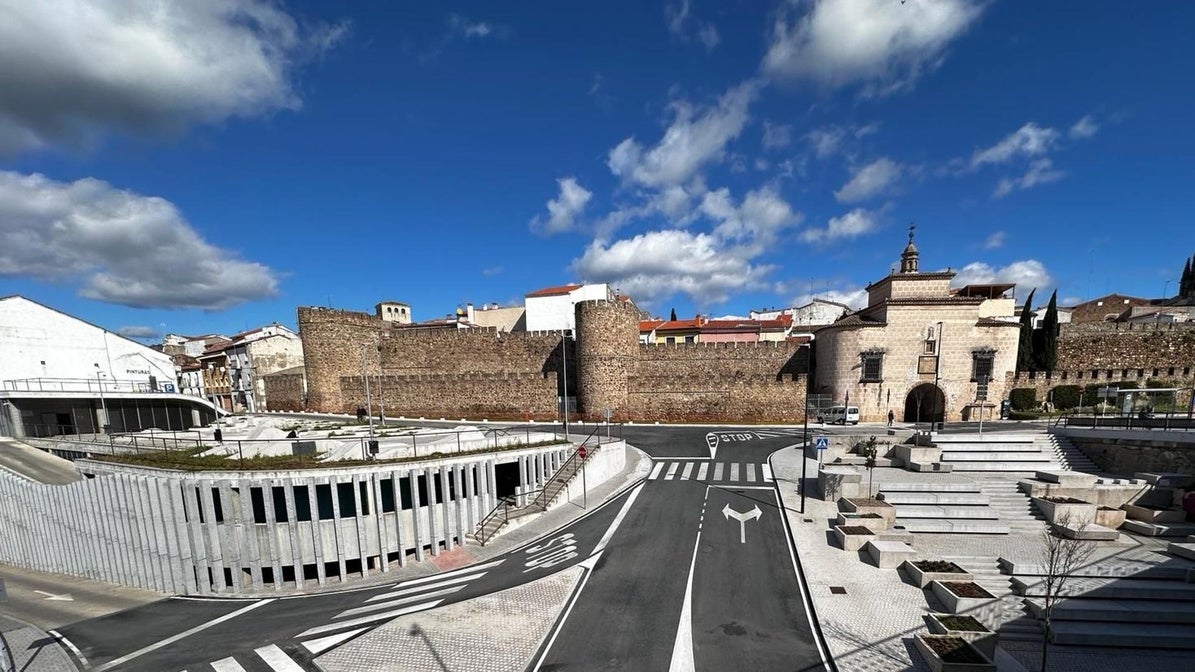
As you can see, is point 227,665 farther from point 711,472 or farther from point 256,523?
point 711,472

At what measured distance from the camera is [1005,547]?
13.8 m

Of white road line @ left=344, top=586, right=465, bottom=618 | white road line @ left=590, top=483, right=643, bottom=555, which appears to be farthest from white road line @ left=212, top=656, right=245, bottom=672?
white road line @ left=590, top=483, right=643, bottom=555

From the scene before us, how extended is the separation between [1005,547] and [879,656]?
31.1ft

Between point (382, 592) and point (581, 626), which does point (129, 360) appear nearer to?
point (382, 592)

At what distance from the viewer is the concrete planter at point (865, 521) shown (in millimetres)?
14750

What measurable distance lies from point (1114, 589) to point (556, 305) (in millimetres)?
46936

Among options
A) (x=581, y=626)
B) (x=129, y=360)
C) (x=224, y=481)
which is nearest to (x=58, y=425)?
(x=129, y=360)

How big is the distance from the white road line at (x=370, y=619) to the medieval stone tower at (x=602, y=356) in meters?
24.2

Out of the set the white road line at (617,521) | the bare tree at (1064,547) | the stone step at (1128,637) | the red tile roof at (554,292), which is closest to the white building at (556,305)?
the red tile roof at (554,292)

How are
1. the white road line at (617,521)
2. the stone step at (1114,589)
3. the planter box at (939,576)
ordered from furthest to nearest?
the white road line at (617,521) < the planter box at (939,576) < the stone step at (1114,589)

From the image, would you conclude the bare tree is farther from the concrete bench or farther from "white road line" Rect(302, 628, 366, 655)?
"white road line" Rect(302, 628, 366, 655)

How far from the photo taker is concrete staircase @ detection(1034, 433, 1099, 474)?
19.4 m

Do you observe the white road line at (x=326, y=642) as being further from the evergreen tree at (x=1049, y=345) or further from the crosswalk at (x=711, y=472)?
the evergreen tree at (x=1049, y=345)

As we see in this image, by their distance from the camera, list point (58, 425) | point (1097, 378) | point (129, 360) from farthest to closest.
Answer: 1. point (129, 360)
2. point (1097, 378)
3. point (58, 425)
